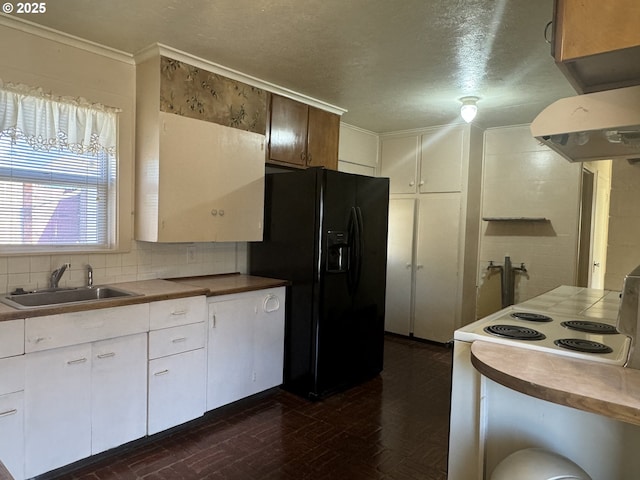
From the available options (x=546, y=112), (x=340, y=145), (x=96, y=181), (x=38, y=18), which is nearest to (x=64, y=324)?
(x=96, y=181)

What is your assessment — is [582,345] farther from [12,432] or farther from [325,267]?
[12,432]

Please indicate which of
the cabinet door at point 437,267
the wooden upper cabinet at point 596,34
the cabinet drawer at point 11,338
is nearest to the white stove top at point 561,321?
the wooden upper cabinet at point 596,34

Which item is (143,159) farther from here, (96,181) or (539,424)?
(539,424)

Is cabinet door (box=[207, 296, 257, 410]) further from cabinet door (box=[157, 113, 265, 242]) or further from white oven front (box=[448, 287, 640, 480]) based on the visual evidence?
white oven front (box=[448, 287, 640, 480])

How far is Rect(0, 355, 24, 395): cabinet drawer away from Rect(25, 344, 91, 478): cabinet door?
0.10 ft

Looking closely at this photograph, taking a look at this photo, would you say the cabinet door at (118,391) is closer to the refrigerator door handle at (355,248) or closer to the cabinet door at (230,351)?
the cabinet door at (230,351)

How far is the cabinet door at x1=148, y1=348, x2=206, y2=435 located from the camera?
253cm

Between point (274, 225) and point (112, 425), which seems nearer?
point (112, 425)

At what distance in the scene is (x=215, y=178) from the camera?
10.1 feet

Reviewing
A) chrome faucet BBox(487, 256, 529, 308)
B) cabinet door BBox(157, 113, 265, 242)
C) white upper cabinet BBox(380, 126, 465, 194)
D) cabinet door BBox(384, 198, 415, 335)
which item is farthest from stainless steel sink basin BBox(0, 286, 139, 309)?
chrome faucet BBox(487, 256, 529, 308)

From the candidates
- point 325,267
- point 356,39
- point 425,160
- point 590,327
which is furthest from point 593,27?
point 425,160

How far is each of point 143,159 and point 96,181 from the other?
0.34 meters

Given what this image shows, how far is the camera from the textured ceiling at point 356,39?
2.17 metres

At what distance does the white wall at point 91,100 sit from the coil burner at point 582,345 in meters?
2.63
